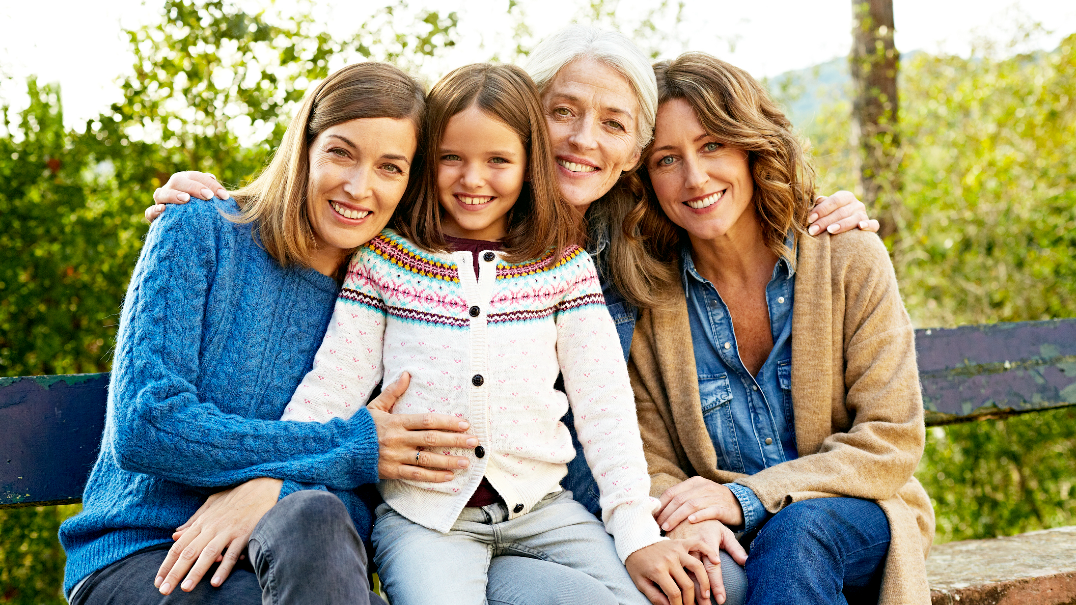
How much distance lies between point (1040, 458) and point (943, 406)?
88.9 inches

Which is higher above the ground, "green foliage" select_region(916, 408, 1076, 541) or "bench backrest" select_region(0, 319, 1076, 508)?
"bench backrest" select_region(0, 319, 1076, 508)

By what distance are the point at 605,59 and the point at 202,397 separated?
143 centimetres

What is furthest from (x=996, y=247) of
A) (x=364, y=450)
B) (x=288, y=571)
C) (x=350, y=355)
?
(x=288, y=571)

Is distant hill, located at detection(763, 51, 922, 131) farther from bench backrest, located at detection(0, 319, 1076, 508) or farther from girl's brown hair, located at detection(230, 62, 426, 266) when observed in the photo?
girl's brown hair, located at detection(230, 62, 426, 266)

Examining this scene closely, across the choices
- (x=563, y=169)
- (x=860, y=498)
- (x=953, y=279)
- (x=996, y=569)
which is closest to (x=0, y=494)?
(x=563, y=169)

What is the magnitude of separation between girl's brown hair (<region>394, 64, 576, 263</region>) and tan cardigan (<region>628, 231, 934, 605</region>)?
471 mm

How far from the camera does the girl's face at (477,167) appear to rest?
2266mm

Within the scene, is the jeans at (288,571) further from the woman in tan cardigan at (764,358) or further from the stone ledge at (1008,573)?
the stone ledge at (1008,573)

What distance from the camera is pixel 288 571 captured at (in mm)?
1590

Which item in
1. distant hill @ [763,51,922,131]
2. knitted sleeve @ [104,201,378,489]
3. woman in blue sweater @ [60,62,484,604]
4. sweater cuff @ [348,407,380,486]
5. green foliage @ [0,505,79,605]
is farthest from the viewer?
distant hill @ [763,51,922,131]

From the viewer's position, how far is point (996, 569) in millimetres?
2645

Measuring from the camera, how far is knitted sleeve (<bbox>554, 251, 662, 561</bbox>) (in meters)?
Result: 2.14

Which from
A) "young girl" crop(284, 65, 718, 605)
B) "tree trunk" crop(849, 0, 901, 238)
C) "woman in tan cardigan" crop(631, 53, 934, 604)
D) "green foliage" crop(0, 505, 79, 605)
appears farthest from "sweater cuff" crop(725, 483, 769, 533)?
"tree trunk" crop(849, 0, 901, 238)

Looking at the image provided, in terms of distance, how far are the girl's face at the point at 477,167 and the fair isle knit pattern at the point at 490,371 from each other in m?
0.13
